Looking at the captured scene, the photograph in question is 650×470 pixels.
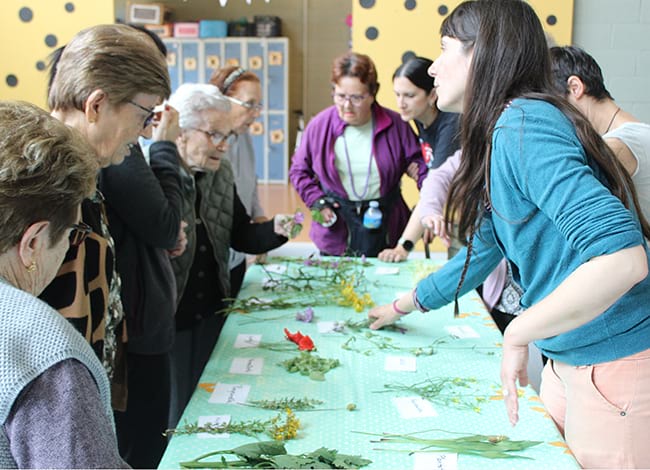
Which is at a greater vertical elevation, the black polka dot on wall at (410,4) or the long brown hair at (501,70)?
the black polka dot on wall at (410,4)

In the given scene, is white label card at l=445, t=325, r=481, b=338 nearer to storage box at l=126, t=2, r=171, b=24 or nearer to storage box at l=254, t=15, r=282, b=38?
storage box at l=254, t=15, r=282, b=38

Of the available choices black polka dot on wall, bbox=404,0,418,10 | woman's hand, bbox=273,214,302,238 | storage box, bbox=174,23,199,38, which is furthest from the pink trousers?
storage box, bbox=174,23,199,38

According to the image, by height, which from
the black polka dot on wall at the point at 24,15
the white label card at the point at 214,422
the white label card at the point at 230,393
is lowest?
the white label card at the point at 230,393

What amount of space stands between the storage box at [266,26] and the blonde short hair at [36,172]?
8876mm

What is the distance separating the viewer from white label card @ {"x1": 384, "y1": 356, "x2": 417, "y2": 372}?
5.63 ft

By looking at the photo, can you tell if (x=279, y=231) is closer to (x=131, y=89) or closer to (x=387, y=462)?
(x=131, y=89)

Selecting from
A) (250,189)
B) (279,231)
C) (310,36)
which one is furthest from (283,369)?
(310,36)

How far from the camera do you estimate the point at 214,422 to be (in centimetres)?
139

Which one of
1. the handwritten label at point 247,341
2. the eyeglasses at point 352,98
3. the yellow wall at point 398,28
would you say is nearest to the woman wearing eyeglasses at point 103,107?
the handwritten label at point 247,341

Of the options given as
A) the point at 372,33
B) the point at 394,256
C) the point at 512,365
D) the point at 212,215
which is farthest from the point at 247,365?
the point at 372,33

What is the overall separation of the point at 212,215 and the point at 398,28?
2960 mm

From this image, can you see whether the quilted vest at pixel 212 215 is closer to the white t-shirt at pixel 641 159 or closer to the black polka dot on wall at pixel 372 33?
the white t-shirt at pixel 641 159

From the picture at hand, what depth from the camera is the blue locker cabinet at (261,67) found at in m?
9.37

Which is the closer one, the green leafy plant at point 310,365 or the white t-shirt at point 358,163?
the green leafy plant at point 310,365
